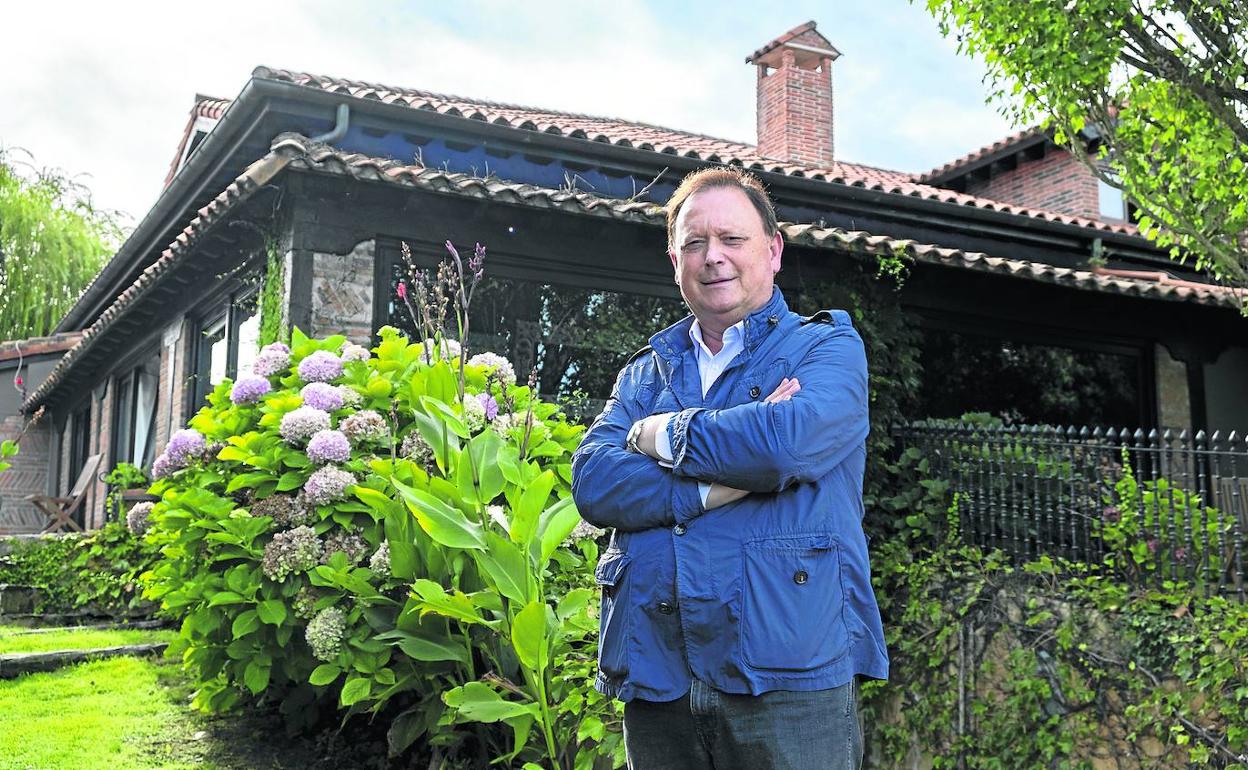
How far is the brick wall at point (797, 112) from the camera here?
1410 centimetres

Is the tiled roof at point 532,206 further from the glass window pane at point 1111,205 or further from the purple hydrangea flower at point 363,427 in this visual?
the glass window pane at point 1111,205

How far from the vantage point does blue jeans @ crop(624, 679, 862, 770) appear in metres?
1.84

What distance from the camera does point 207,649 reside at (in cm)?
455

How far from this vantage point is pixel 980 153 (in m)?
16.5

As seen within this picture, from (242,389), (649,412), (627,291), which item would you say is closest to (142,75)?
(627,291)

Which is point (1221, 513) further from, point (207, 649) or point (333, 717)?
point (207, 649)

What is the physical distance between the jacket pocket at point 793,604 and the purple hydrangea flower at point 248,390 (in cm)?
363

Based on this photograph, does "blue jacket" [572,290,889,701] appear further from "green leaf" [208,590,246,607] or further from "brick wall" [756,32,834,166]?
"brick wall" [756,32,834,166]

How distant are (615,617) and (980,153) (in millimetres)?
16080

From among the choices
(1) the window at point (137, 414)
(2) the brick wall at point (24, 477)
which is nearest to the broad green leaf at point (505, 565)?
(1) the window at point (137, 414)

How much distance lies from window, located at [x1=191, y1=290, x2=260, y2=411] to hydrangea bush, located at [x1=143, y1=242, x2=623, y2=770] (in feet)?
10.9

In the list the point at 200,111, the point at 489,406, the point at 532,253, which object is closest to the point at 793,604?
the point at 489,406

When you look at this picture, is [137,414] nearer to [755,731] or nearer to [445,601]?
[445,601]

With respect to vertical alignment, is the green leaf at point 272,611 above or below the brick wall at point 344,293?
below
